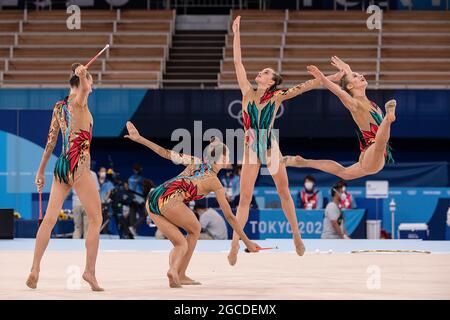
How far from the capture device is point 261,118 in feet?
31.8

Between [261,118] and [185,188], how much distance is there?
1445 millimetres

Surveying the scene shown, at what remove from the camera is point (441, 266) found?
10.6 meters

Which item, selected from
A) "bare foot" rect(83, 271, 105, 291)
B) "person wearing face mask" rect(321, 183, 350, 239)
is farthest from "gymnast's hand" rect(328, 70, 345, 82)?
"person wearing face mask" rect(321, 183, 350, 239)

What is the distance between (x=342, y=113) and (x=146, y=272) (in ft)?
29.2

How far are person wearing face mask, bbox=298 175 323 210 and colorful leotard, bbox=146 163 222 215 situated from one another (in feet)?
29.2

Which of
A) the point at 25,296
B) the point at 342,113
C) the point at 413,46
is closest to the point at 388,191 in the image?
the point at 342,113

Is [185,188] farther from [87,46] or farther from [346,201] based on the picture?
[87,46]

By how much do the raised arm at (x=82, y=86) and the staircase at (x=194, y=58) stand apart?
12.6 m

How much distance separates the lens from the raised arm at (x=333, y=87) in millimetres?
9211

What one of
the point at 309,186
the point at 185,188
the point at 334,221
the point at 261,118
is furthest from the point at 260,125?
the point at 309,186

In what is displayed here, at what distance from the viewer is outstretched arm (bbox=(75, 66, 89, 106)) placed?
805cm

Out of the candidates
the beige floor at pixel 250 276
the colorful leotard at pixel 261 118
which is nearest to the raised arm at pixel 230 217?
the beige floor at pixel 250 276

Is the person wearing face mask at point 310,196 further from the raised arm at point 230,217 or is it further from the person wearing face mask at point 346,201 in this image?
the raised arm at point 230,217

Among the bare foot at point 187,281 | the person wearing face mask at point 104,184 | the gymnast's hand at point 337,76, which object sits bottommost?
the person wearing face mask at point 104,184
